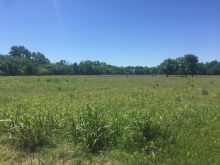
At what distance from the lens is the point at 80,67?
104438 millimetres

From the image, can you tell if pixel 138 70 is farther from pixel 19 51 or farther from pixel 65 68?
pixel 19 51

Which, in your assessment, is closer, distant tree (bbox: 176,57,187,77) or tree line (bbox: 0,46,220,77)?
tree line (bbox: 0,46,220,77)

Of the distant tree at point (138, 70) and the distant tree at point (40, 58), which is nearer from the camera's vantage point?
the distant tree at point (40, 58)

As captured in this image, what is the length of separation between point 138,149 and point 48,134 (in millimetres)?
2417

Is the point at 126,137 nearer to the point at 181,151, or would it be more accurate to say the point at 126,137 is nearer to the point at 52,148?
the point at 181,151

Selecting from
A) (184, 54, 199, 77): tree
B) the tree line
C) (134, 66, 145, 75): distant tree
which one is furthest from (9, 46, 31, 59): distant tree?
(184, 54, 199, 77): tree

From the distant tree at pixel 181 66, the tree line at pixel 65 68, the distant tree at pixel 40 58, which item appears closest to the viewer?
the tree line at pixel 65 68

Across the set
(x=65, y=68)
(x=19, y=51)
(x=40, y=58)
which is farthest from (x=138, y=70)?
(x=19, y=51)

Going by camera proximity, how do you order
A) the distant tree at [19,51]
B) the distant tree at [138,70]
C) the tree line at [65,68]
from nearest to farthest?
1. the tree line at [65,68]
2. the distant tree at [19,51]
3. the distant tree at [138,70]

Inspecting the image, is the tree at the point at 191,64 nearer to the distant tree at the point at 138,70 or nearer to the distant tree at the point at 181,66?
the distant tree at the point at 181,66

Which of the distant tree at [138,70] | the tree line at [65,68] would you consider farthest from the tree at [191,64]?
the distant tree at [138,70]

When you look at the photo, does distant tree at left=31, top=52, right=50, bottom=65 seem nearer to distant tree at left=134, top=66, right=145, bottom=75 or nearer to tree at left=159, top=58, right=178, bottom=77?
distant tree at left=134, top=66, right=145, bottom=75

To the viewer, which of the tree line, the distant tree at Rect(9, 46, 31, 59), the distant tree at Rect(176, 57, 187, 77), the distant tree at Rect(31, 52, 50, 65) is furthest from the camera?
the distant tree at Rect(31, 52, 50, 65)

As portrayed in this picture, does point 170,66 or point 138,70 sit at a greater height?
point 138,70
